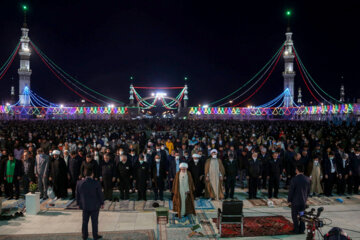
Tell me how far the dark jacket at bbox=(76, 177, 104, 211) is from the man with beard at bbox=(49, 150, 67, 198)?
10.9 ft

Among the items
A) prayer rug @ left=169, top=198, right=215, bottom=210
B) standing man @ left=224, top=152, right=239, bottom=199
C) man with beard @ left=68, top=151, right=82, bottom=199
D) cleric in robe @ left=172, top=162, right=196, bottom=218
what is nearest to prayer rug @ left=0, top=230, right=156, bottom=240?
cleric in robe @ left=172, top=162, right=196, bottom=218

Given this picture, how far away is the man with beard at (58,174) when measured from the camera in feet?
28.7

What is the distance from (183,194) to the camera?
23.7ft

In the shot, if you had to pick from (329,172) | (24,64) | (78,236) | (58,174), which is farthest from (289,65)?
(78,236)

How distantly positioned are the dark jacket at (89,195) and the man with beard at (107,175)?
2806 millimetres

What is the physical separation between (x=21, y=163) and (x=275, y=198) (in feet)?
24.8

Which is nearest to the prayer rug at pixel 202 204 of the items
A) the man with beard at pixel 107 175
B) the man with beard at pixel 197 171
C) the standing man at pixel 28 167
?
the man with beard at pixel 197 171

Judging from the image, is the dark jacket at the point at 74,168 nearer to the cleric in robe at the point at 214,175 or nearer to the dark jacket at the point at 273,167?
the cleric in robe at the point at 214,175

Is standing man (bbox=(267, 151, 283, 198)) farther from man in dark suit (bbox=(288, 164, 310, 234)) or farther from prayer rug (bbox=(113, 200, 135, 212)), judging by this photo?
prayer rug (bbox=(113, 200, 135, 212))

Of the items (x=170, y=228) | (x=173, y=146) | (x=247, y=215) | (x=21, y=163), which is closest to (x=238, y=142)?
(x=173, y=146)

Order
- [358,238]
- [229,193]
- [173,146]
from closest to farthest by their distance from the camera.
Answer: [358,238] < [229,193] < [173,146]

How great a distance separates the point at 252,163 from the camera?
8828mm

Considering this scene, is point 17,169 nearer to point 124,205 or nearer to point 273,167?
point 124,205

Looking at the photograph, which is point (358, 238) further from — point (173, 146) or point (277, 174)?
point (173, 146)
